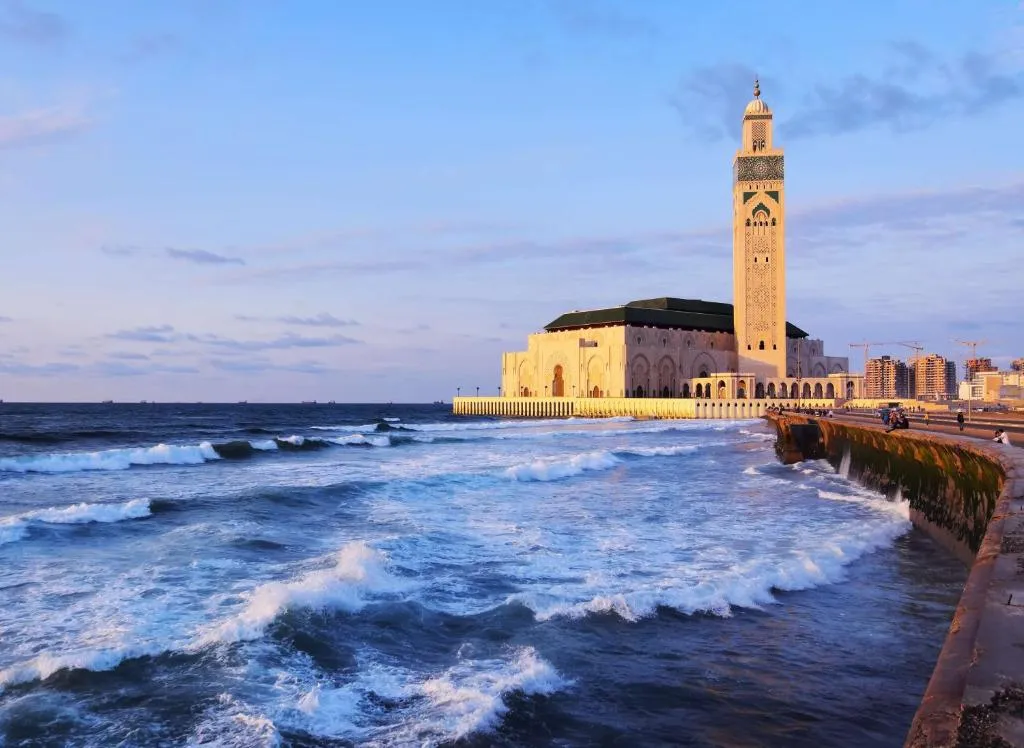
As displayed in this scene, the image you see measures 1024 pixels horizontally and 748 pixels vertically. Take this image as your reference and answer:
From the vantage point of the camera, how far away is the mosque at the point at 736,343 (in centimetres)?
10431

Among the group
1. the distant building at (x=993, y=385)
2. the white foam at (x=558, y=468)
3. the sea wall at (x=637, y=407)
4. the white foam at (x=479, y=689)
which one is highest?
the distant building at (x=993, y=385)

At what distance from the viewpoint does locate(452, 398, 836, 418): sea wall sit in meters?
91.6

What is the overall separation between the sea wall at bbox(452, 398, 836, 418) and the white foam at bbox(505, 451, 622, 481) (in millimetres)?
56530

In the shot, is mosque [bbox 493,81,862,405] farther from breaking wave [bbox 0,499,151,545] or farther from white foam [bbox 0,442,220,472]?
breaking wave [bbox 0,499,151,545]

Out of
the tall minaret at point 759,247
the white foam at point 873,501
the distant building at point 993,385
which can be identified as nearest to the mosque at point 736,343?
the tall minaret at point 759,247

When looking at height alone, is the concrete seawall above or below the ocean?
above

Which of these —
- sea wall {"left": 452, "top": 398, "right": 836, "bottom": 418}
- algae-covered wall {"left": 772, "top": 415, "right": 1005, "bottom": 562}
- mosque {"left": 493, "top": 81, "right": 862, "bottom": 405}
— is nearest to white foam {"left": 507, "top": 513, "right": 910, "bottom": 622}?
algae-covered wall {"left": 772, "top": 415, "right": 1005, "bottom": 562}

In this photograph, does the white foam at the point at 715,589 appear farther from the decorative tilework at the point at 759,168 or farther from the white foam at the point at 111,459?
the decorative tilework at the point at 759,168

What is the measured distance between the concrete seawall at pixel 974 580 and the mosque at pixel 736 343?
268 feet

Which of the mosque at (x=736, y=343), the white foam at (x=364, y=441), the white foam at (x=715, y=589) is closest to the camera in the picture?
the white foam at (x=715, y=589)

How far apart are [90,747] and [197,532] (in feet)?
36.3

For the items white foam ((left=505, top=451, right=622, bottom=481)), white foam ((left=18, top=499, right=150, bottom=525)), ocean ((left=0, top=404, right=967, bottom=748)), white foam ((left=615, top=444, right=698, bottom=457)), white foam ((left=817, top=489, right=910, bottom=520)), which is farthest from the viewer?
white foam ((left=615, top=444, right=698, bottom=457))

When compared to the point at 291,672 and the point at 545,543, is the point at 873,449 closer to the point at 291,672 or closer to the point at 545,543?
the point at 545,543

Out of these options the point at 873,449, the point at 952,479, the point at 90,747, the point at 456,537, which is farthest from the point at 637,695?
the point at 873,449
